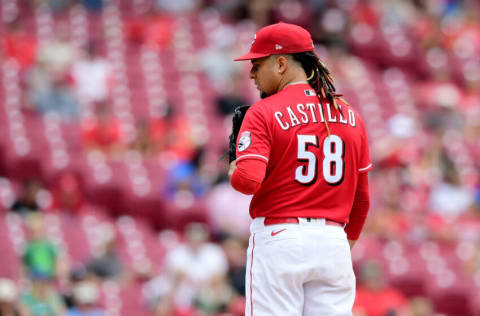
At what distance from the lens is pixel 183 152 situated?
10.7 m

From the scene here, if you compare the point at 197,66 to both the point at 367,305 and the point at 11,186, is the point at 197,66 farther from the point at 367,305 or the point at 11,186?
the point at 367,305

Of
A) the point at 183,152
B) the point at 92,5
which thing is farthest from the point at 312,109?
the point at 92,5

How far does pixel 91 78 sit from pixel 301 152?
8.23m

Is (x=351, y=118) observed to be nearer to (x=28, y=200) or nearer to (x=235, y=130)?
(x=235, y=130)

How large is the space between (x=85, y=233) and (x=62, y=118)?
2.32 m

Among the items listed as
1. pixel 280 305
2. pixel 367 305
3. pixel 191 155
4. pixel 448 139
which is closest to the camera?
pixel 280 305

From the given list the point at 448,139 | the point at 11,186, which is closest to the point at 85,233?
the point at 11,186

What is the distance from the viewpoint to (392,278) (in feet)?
32.4

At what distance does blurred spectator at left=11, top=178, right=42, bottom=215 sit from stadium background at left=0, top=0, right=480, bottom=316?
2 cm

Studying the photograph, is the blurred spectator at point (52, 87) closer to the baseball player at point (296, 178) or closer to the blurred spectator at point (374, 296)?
the blurred spectator at point (374, 296)

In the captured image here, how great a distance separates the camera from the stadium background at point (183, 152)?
847cm

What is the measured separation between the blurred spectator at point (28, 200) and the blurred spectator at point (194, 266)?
145cm

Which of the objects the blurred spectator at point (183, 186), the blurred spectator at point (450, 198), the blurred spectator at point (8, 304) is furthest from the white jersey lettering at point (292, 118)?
the blurred spectator at point (450, 198)

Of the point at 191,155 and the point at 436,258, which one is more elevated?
the point at 191,155
